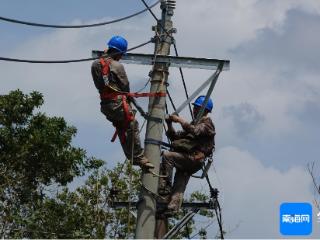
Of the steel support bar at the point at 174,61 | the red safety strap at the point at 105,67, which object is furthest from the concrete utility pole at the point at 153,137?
the red safety strap at the point at 105,67

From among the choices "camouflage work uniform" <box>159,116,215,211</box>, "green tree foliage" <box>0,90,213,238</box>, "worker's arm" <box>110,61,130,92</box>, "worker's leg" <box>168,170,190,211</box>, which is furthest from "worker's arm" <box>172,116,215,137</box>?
"green tree foliage" <box>0,90,213,238</box>

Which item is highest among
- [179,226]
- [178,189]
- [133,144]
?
[133,144]

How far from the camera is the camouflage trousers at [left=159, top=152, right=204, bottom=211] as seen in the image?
9.14m

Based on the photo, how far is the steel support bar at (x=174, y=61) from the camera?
8.80 m

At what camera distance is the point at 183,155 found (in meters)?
9.16

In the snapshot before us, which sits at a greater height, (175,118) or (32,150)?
(32,150)

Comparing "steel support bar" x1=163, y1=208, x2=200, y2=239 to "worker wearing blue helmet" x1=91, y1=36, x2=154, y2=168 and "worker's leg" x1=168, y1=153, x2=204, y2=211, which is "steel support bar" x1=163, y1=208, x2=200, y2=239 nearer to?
"worker's leg" x1=168, y1=153, x2=204, y2=211

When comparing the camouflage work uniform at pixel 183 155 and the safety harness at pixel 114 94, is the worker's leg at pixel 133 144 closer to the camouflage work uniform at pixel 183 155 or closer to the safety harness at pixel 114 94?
the safety harness at pixel 114 94

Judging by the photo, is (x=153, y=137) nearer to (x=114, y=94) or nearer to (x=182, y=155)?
(x=182, y=155)

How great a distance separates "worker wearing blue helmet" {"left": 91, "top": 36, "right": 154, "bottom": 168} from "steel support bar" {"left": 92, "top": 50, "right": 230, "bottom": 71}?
0.28m

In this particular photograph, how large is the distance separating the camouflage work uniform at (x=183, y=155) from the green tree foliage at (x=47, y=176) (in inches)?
323

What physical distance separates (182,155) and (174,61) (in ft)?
3.42

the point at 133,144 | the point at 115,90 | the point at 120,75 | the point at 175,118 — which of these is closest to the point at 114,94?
the point at 115,90

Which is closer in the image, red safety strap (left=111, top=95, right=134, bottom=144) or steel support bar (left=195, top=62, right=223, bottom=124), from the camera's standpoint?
red safety strap (left=111, top=95, right=134, bottom=144)
